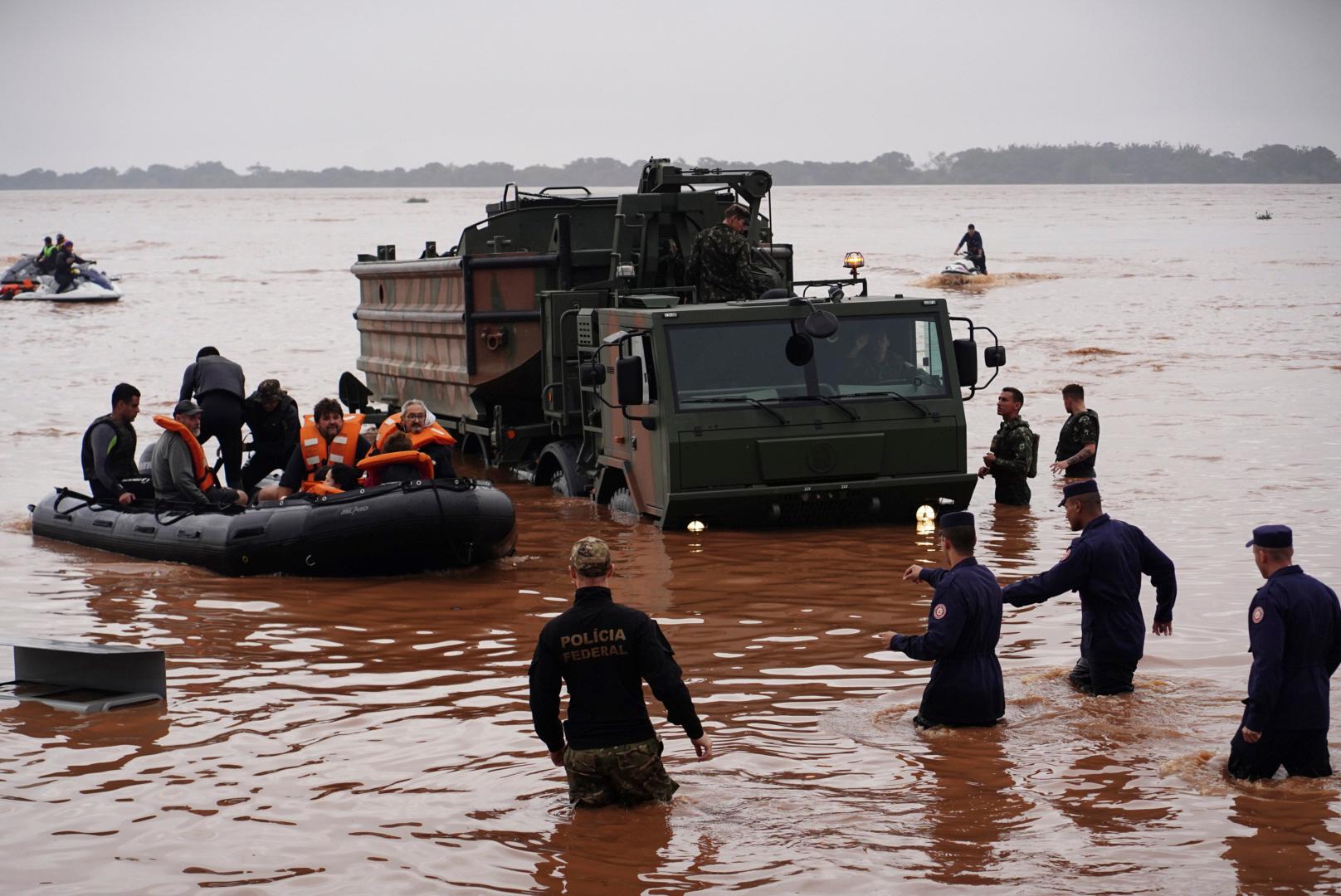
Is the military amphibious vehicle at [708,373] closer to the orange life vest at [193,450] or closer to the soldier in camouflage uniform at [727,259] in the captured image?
the soldier in camouflage uniform at [727,259]

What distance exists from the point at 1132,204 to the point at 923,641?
6016 inches

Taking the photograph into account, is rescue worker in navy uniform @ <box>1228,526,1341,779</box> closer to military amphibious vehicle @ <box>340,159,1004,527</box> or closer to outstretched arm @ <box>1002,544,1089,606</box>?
outstretched arm @ <box>1002,544,1089,606</box>

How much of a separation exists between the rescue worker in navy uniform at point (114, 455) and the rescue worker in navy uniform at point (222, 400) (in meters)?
0.70

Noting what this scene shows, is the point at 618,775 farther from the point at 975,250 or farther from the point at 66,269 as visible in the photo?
the point at 975,250

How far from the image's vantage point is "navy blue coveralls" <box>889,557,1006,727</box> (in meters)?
7.45

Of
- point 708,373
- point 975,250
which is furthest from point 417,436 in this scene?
point 975,250

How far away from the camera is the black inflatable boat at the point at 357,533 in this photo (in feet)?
39.0

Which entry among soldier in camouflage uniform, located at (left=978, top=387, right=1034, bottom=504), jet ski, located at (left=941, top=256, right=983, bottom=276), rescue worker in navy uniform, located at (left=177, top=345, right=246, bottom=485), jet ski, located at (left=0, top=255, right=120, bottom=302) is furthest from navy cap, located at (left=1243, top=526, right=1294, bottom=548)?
jet ski, located at (left=941, top=256, right=983, bottom=276)

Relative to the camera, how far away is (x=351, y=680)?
933cm

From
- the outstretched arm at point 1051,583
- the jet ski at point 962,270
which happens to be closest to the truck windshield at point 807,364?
the outstretched arm at point 1051,583

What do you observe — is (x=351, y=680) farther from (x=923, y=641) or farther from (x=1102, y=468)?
(x=1102, y=468)

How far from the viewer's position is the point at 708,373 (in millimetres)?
13156

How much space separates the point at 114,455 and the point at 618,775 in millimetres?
8006

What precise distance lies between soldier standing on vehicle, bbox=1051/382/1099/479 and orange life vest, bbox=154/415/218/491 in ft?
21.7
